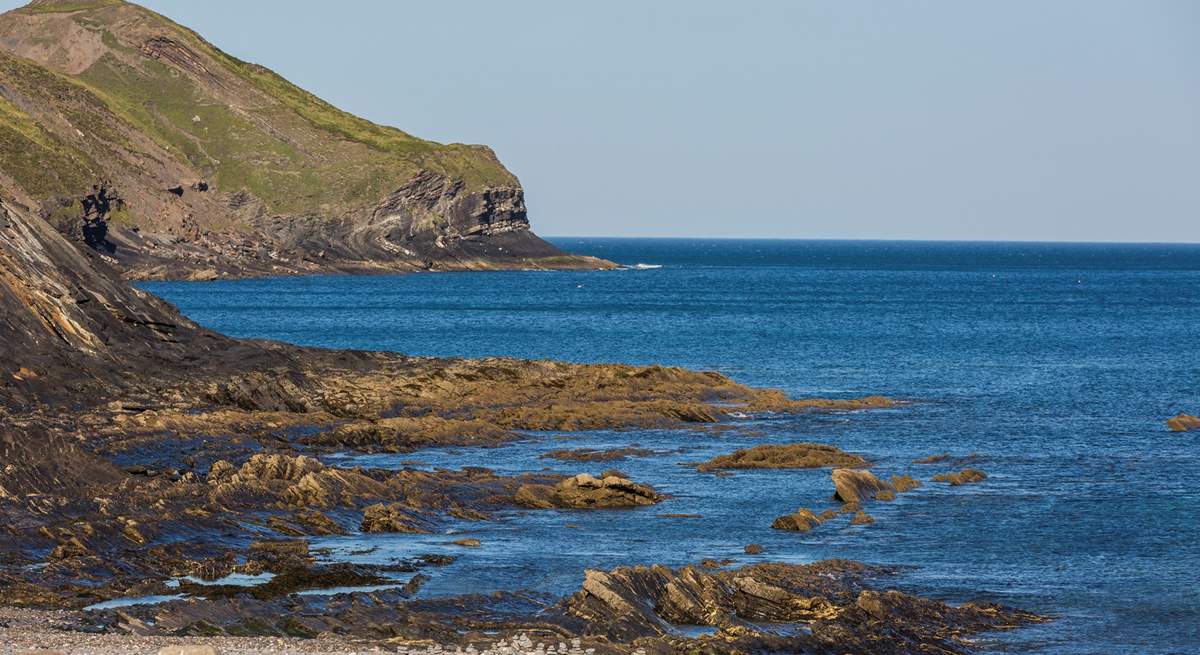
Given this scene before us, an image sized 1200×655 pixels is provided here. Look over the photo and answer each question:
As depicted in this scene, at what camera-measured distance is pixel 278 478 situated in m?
39.6

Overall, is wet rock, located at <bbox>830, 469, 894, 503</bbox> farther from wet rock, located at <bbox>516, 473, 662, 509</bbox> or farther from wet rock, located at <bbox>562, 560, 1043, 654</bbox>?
wet rock, located at <bbox>562, 560, 1043, 654</bbox>

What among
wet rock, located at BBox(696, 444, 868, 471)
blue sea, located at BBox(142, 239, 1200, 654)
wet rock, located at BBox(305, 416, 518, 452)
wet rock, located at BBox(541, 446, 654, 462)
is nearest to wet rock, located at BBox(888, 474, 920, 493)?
blue sea, located at BBox(142, 239, 1200, 654)

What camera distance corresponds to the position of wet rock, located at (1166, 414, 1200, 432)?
196 ft

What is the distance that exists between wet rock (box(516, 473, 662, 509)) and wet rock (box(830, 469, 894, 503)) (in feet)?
16.6

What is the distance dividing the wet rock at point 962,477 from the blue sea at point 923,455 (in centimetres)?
70

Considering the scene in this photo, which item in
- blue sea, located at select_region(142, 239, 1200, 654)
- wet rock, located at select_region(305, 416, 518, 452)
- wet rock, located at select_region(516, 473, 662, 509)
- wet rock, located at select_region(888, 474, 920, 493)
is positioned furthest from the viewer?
→ wet rock, located at select_region(305, 416, 518, 452)

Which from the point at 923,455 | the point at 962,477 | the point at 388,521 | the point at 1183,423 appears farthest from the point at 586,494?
the point at 1183,423

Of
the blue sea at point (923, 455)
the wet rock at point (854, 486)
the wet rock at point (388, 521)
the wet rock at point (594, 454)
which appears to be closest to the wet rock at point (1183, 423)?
the blue sea at point (923, 455)

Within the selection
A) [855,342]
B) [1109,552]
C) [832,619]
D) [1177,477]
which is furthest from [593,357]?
[832,619]

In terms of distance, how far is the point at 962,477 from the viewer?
154ft

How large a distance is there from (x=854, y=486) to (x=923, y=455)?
10.4m

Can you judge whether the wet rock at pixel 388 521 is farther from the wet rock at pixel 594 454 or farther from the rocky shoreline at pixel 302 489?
the wet rock at pixel 594 454

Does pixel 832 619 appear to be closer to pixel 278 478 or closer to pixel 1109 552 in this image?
pixel 1109 552

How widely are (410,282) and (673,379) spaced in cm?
12238
